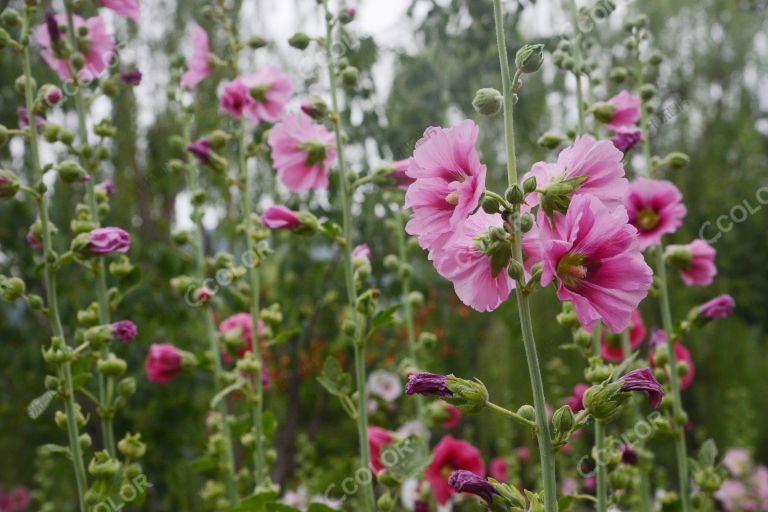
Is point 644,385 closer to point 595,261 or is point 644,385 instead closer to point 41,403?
point 595,261

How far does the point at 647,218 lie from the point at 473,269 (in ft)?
2.79

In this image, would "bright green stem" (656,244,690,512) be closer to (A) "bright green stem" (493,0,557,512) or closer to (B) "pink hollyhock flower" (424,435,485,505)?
(B) "pink hollyhock flower" (424,435,485,505)

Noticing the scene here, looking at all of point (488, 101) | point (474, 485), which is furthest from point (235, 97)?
point (474, 485)

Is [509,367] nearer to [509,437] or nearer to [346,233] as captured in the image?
[509,437]

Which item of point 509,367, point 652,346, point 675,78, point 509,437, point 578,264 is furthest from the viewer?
point 675,78

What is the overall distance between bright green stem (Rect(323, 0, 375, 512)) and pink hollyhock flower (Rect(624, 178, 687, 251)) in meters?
0.60

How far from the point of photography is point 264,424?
173 centimetres

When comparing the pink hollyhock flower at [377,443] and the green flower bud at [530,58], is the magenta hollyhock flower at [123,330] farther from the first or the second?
the green flower bud at [530,58]

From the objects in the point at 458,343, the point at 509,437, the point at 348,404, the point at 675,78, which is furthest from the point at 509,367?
the point at 675,78

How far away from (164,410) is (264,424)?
1.76 metres

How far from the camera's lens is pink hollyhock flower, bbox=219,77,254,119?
168 cm

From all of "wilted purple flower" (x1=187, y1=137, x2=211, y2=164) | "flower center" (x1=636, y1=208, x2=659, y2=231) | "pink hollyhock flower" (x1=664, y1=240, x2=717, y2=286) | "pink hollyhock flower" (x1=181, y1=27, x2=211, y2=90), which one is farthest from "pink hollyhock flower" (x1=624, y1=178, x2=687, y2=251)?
"pink hollyhock flower" (x1=181, y1=27, x2=211, y2=90)

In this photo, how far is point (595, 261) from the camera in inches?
33.9

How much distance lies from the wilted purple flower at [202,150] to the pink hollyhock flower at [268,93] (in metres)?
0.12
